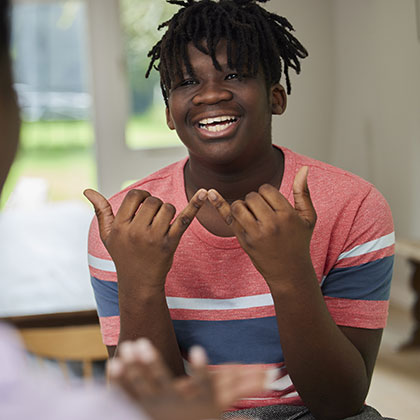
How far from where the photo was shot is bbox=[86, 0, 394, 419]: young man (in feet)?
2.57

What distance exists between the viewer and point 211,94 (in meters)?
0.84

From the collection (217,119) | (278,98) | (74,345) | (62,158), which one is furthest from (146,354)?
(62,158)

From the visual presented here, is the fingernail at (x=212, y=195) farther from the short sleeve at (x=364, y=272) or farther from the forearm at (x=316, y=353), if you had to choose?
the short sleeve at (x=364, y=272)

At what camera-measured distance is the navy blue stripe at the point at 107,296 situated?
0.92 m

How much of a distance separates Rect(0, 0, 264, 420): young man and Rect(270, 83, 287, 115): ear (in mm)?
503

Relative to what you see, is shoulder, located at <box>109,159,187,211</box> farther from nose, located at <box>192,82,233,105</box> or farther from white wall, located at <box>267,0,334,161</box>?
white wall, located at <box>267,0,334,161</box>

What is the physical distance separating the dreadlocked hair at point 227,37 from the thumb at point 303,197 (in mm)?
179

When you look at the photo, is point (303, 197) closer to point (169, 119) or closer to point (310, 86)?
point (169, 119)

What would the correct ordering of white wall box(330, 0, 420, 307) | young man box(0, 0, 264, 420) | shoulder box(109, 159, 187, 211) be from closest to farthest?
young man box(0, 0, 264, 420) < shoulder box(109, 159, 187, 211) < white wall box(330, 0, 420, 307)

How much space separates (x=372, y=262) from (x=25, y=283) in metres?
1.51

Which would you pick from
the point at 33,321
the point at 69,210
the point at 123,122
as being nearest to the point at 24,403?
the point at 33,321

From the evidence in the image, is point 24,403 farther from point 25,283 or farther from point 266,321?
point 25,283

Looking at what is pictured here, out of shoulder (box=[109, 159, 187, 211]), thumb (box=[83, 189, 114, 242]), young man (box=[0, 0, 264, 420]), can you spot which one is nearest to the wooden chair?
shoulder (box=[109, 159, 187, 211])

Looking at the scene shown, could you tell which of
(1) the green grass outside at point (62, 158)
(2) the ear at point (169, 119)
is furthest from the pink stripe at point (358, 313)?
(1) the green grass outside at point (62, 158)
